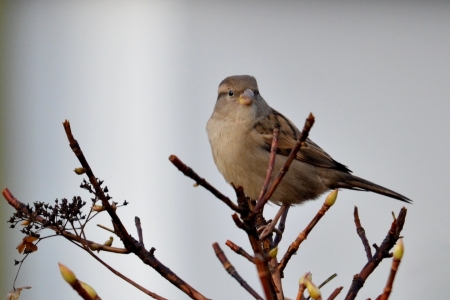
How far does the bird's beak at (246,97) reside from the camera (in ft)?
9.75

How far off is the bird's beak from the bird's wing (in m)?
0.12

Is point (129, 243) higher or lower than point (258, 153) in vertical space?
lower

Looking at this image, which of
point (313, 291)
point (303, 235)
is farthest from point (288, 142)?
point (313, 291)

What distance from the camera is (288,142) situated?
3.01m

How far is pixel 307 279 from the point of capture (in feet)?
3.72

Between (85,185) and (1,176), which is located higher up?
(1,176)

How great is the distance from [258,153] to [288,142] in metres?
0.19

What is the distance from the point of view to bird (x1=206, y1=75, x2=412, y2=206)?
2.87 m

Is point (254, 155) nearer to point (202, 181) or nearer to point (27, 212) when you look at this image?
point (27, 212)

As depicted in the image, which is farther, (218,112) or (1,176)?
(1,176)

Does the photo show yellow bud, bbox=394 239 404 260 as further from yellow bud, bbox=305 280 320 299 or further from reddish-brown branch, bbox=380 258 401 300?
yellow bud, bbox=305 280 320 299

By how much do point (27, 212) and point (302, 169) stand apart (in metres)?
1.96

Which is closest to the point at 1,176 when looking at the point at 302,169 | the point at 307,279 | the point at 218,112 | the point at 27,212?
the point at 218,112

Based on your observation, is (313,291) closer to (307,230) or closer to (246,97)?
(307,230)
